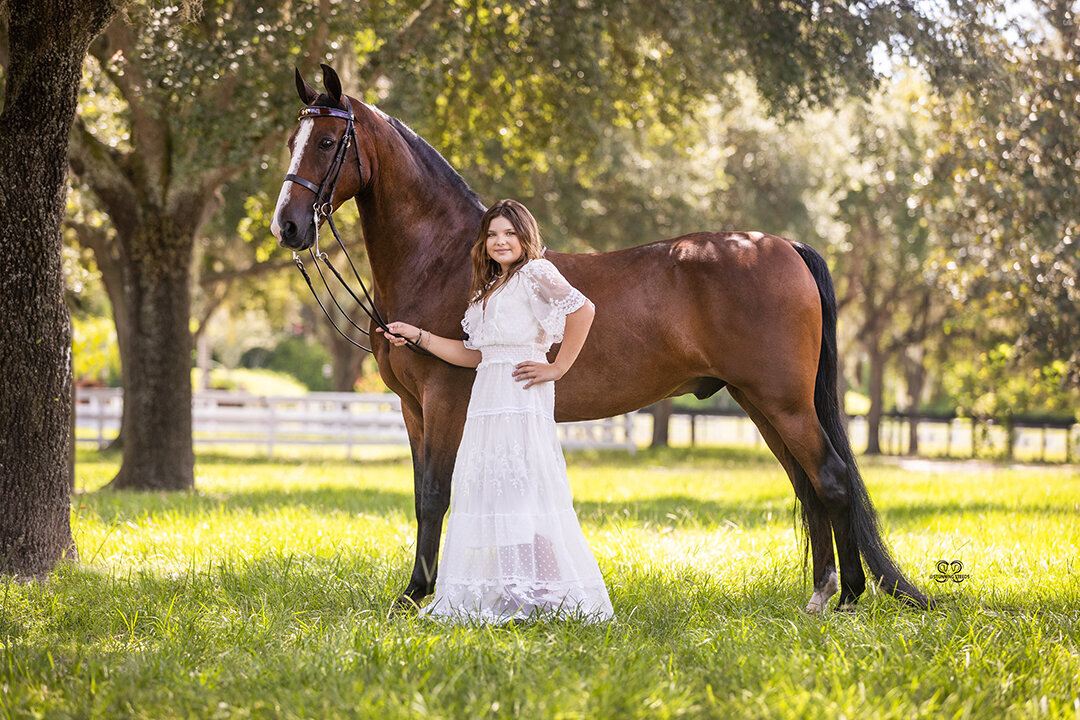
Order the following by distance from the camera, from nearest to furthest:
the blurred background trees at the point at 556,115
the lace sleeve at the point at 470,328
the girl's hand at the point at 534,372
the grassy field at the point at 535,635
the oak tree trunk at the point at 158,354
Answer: the grassy field at the point at 535,635, the girl's hand at the point at 534,372, the lace sleeve at the point at 470,328, the blurred background trees at the point at 556,115, the oak tree trunk at the point at 158,354

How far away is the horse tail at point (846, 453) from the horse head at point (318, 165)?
2287mm

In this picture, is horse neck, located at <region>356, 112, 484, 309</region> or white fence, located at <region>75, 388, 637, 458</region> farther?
white fence, located at <region>75, 388, 637, 458</region>

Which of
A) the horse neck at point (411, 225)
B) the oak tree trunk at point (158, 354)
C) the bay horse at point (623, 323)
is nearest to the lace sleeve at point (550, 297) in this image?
the bay horse at point (623, 323)

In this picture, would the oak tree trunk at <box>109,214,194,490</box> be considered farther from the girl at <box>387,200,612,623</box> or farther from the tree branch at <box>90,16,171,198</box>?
the girl at <box>387,200,612,623</box>

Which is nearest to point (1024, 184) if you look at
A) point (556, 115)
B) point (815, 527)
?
point (556, 115)

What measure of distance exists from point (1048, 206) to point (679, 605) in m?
7.84

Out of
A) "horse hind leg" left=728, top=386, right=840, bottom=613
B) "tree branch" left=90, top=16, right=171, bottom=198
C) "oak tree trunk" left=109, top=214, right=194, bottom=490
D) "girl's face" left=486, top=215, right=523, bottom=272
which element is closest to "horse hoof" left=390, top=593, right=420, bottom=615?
"girl's face" left=486, top=215, right=523, bottom=272

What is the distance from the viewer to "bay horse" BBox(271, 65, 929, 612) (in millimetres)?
4152

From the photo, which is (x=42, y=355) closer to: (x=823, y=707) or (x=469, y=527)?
(x=469, y=527)

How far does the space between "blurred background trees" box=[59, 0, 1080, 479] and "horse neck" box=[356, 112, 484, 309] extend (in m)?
3.73

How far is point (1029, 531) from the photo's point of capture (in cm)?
632

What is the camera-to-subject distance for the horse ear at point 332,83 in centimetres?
402

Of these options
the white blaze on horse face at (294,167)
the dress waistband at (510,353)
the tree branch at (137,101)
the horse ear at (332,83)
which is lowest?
the dress waistband at (510,353)

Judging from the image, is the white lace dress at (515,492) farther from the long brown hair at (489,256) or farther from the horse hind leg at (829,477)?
the horse hind leg at (829,477)
